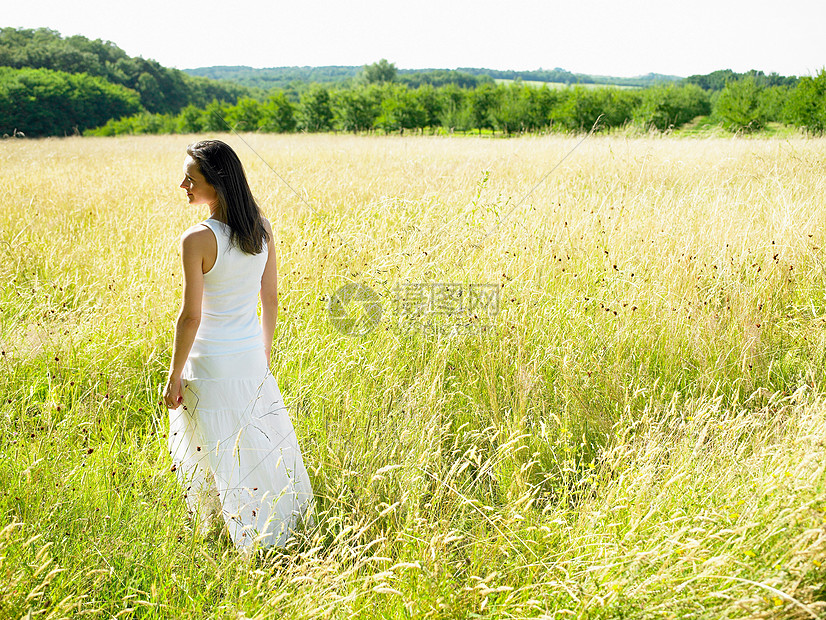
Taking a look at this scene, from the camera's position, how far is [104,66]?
4628cm

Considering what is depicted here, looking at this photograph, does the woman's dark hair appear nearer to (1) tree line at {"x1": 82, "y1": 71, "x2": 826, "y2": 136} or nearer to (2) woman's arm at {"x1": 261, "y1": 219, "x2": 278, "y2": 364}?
(2) woman's arm at {"x1": 261, "y1": 219, "x2": 278, "y2": 364}

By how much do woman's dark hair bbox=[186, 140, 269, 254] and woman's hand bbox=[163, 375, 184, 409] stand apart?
0.61 m

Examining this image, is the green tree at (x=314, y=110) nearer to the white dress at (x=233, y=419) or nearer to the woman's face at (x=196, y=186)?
the woman's face at (x=196, y=186)

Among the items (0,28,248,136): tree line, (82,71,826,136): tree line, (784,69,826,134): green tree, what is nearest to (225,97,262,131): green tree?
(82,71,826,136): tree line

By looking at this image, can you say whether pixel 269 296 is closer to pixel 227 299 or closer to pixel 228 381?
pixel 227 299

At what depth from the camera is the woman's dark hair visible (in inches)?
81.8

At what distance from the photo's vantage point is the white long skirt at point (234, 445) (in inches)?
84.8

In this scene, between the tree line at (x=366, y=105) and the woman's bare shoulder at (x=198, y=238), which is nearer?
the woman's bare shoulder at (x=198, y=238)

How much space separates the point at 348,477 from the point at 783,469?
5.49 ft

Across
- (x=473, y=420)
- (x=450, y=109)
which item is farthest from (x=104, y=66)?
(x=473, y=420)

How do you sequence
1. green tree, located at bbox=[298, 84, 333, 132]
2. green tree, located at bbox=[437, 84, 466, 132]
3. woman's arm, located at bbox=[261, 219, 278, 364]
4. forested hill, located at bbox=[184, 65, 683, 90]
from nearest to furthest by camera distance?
woman's arm, located at bbox=[261, 219, 278, 364]
green tree, located at bbox=[437, 84, 466, 132]
green tree, located at bbox=[298, 84, 333, 132]
forested hill, located at bbox=[184, 65, 683, 90]

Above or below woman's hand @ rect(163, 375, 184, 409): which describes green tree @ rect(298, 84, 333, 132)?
above

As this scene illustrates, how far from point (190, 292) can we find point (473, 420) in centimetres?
152

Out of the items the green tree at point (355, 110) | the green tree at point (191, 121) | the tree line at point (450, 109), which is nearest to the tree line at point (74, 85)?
the tree line at point (450, 109)
